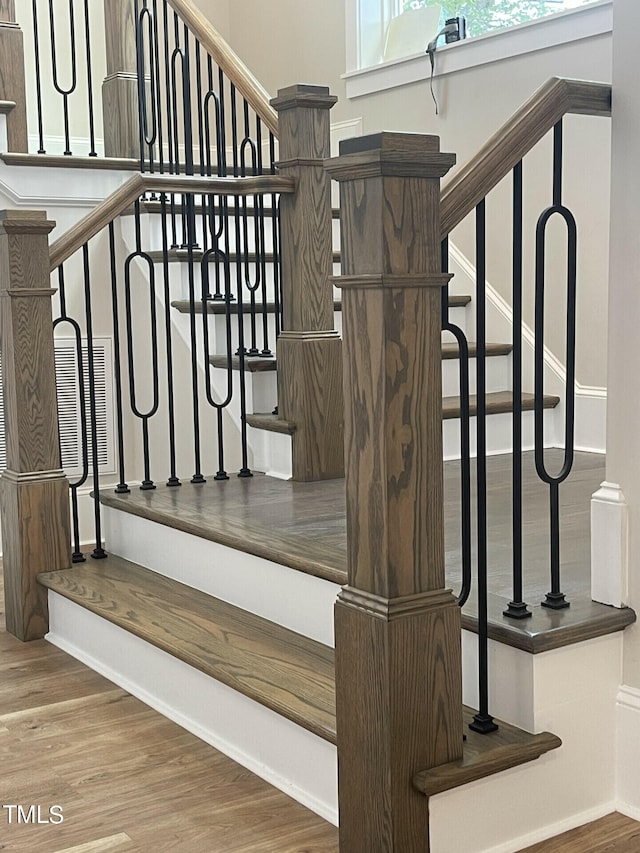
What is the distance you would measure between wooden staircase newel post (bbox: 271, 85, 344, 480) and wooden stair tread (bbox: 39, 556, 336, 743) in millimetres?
662

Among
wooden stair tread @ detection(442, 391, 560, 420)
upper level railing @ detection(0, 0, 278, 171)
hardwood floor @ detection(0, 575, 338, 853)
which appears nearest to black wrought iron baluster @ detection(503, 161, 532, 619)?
hardwood floor @ detection(0, 575, 338, 853)

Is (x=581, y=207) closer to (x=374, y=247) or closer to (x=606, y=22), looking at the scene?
(x=606, y=22)

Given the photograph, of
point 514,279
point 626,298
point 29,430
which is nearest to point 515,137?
point 514,279

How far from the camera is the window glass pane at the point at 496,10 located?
413cm

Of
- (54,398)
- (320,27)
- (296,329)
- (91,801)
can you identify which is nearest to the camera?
(91,801)

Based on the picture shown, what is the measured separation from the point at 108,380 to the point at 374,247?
2.91m

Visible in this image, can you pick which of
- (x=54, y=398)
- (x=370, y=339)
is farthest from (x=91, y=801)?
(x=54, y=398)

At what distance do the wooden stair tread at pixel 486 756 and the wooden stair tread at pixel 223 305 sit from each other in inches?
83.9

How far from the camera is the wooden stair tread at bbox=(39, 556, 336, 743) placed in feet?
7.35

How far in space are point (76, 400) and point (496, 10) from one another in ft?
7.60

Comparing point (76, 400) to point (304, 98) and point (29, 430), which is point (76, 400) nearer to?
point (29, 430)

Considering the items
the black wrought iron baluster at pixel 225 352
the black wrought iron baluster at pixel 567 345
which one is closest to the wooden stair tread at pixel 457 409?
the black wrought iron baluster at pixel 225 352

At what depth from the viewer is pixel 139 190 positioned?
339cm

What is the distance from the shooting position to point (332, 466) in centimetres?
351
